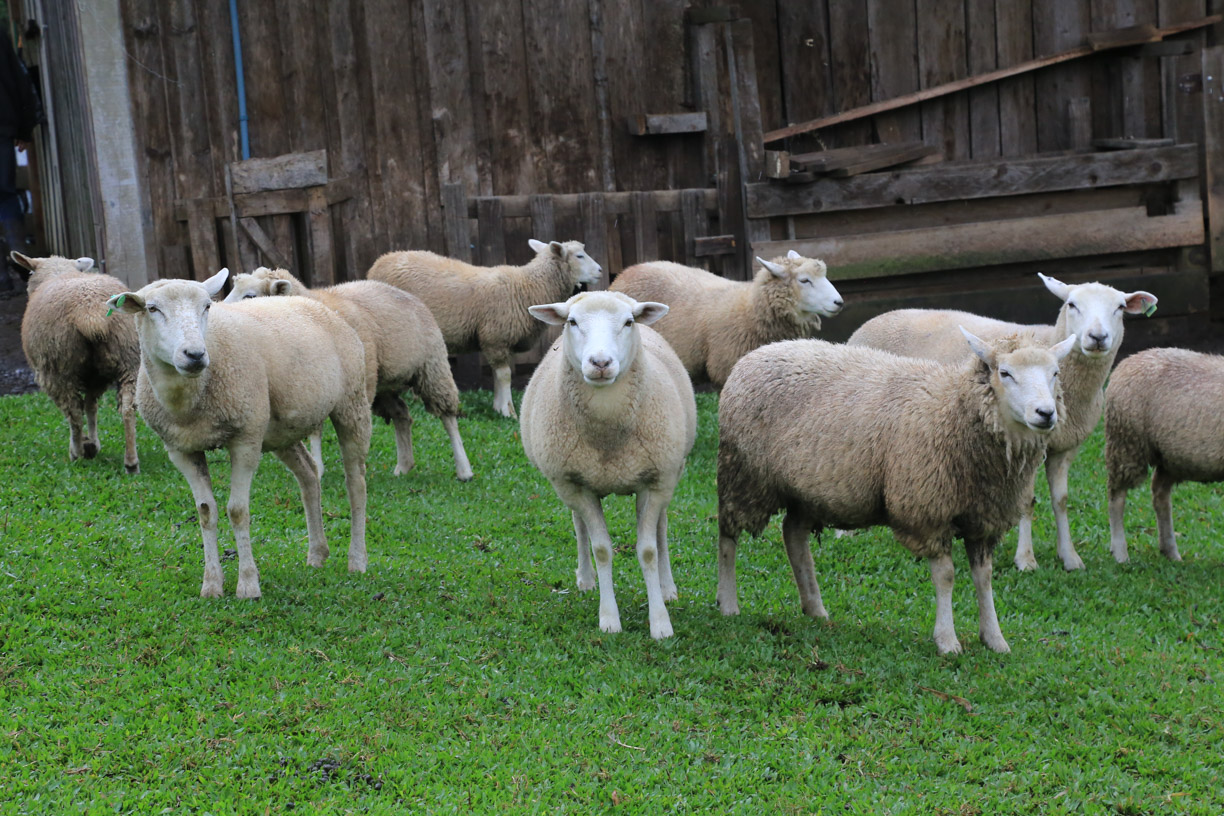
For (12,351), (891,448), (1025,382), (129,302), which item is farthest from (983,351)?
(12,351)

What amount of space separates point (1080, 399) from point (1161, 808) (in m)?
3.35

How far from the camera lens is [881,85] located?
512 inches

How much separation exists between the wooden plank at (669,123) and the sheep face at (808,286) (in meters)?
3.49

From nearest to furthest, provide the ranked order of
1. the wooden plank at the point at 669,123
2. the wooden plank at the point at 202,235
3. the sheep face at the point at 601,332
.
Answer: the sheep face at the point at 601,332
the wooden plank at the point at 202,235
the wooden plank at the point at 669,123

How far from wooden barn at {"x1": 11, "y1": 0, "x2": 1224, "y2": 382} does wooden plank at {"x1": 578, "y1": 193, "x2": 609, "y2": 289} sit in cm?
3

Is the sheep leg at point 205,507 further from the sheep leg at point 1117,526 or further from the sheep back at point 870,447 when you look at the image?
the sheep leg at point 1117,526

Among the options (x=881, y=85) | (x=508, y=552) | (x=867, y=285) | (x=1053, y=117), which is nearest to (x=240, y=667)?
(x=508, y=552)

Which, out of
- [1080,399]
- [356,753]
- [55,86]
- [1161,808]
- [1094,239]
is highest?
[55,86]

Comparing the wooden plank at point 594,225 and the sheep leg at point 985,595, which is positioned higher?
the wooden plank at point 594,225

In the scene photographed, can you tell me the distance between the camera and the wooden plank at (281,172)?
11.7 metres

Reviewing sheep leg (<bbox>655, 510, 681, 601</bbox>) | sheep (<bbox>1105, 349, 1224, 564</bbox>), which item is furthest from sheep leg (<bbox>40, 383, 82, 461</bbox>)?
sheep (<bbox>1105, 349, 1224, 564</bbox>)

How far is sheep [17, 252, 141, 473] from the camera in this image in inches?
344

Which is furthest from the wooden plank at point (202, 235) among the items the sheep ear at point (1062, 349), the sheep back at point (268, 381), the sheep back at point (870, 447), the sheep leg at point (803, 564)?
the sheep ear at point (1062, 349)

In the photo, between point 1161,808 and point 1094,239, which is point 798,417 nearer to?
point 1161,808
